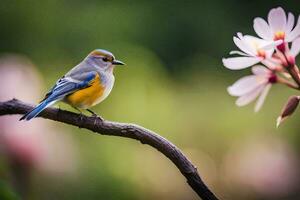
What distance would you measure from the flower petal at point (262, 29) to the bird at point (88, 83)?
36cm

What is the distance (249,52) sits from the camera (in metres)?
0.49

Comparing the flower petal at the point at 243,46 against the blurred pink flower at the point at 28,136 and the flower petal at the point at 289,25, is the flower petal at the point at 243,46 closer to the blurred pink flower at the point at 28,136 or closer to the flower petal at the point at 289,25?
the flower petal at the point at 289,25

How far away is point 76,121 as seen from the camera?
62 cm

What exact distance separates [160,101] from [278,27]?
5.54 ft

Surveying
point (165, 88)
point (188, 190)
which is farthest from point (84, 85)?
point (165, 88)

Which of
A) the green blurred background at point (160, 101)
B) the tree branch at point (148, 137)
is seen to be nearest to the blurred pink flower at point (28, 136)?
the green blurred background at point (160, 101)

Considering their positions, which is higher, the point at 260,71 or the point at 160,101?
the point at 160,101

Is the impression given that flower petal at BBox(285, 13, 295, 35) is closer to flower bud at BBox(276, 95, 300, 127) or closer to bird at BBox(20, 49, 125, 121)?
flower bud at BBox(276, 95, 300, 127)

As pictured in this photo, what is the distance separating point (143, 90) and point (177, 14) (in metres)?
1.03

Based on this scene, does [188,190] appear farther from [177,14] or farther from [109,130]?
[109,130]

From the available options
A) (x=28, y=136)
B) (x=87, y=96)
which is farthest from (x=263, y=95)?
(x=28, y=136)

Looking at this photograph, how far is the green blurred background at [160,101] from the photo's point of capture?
6.04ft

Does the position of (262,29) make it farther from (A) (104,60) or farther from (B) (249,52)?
(A) (104,60)

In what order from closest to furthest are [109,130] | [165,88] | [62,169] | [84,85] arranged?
1. [109,130]
2. [84,85]
3. [62,169]
4. [165,88]
